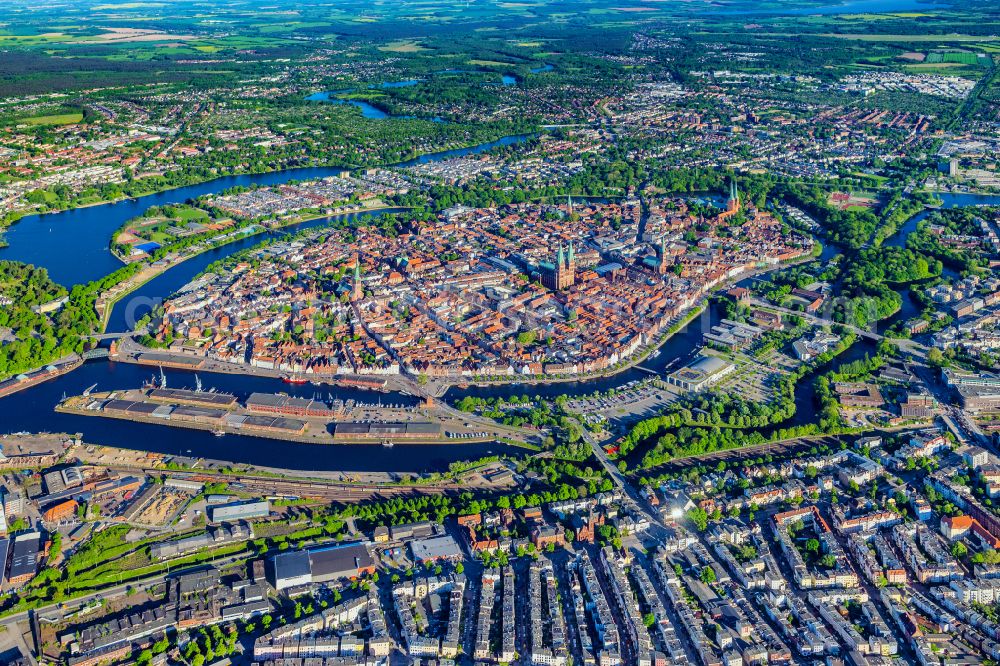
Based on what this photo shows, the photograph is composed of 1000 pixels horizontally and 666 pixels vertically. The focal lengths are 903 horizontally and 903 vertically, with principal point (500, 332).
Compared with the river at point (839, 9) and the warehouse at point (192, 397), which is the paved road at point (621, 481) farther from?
the river at point (839, 9)

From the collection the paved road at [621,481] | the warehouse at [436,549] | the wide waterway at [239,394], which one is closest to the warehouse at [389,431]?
the wide waterway at [239,394]

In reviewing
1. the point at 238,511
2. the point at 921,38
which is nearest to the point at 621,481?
the point at 238,511

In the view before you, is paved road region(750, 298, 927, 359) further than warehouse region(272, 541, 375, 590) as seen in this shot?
Yes

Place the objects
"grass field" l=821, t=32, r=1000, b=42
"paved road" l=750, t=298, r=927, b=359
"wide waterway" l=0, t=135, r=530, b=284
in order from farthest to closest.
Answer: "grass field" l=821, t=32, r=1000, b=42 → "wide waterway" l=0, t=135, r=530, b=284 → "paved road" l=750, t=298, r=927, b=359

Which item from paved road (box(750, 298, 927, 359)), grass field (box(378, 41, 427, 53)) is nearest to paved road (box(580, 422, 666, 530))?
paved road (box(750, 298, 927, 359))

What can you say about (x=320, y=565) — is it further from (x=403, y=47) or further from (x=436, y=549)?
(x=403, y=47)

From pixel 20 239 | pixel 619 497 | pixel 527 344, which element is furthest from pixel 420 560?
pixel 20 239

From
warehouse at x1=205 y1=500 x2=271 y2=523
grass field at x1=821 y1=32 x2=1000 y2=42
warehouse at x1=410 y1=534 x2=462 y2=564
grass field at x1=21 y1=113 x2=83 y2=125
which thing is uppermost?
warehouse at x1=410 y1=534 x2=462 y2=564

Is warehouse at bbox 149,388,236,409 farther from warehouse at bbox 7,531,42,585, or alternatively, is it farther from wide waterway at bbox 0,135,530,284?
wide waterway at bbox 0,135,530,284

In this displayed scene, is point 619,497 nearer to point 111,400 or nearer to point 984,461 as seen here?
point 984,461
